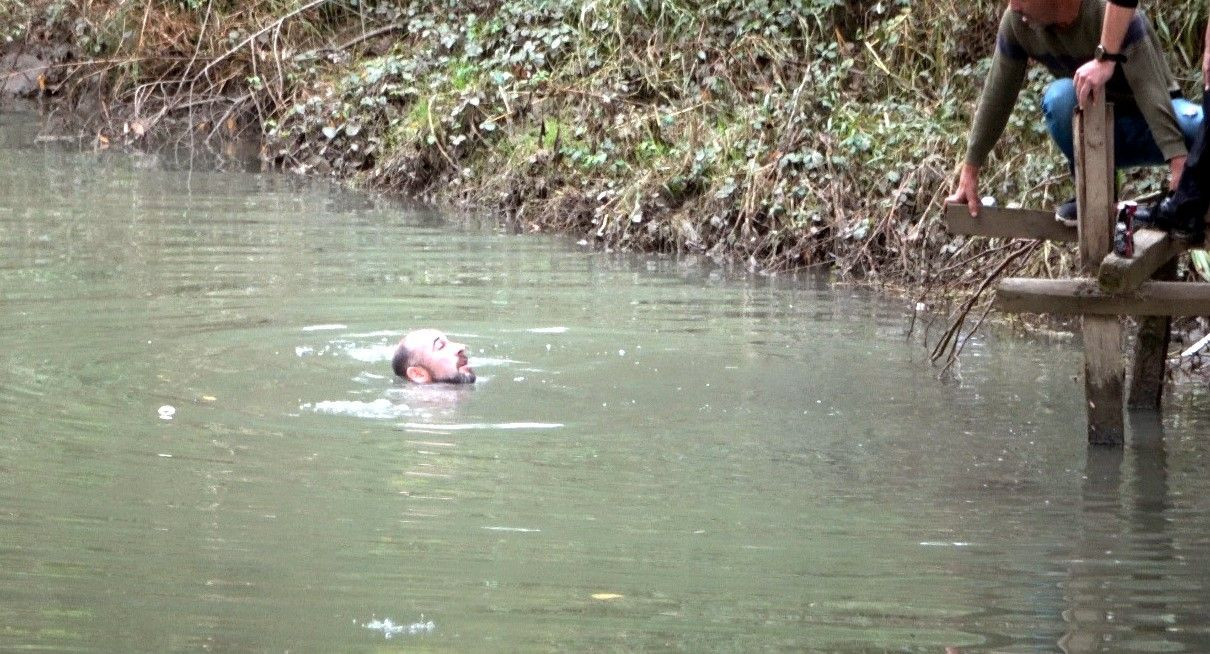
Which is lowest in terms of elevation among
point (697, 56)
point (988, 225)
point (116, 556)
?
point (116, 556)

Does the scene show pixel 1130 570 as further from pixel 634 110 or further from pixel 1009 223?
pixel 634 110

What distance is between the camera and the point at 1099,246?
7.65m

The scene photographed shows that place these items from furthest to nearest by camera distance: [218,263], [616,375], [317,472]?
[218,263]
[616,375]
[317,472]

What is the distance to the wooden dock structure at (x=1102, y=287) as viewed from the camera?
750 centimetres

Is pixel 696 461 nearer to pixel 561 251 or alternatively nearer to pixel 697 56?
pixel 561 251

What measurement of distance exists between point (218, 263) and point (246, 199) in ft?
13.7

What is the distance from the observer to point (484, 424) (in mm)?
8453

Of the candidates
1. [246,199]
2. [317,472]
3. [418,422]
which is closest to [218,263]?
[246,199]

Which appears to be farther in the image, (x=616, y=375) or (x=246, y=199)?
(x=246, y=199)

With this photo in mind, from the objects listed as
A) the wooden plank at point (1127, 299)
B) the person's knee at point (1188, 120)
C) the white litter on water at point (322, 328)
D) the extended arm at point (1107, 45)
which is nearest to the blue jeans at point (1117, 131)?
the person's knee at point (1188, 120)

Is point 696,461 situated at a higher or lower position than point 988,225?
lower

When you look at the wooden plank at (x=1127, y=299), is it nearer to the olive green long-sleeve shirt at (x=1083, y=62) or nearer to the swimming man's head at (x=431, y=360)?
the olive green long-sleeve shirt at (x=1083, y=62)

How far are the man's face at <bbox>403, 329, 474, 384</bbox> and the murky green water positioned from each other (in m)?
0.17

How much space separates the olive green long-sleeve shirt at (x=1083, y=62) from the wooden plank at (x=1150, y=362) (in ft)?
4.85
